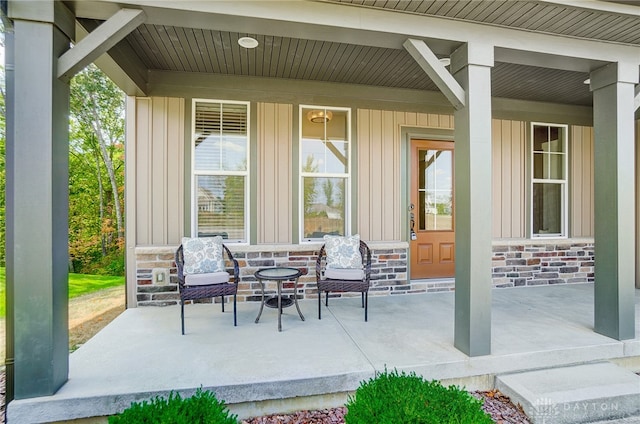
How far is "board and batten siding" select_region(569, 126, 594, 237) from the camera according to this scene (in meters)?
5.21

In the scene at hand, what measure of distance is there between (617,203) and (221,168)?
4.10 metres

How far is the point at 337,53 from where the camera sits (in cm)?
341

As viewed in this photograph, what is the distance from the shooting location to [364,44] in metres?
2.69

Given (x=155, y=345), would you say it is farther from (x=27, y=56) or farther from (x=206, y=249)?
(x=27, y=56)

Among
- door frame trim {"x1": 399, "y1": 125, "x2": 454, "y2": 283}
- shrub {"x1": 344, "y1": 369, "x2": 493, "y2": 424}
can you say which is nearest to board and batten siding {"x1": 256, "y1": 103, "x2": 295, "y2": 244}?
door frame trim {"x1": 399, "y1": 125, "x2": 454, "y2": 283}

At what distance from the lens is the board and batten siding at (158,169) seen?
389 centimetres

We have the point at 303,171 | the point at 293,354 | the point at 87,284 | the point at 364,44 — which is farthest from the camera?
the point at 87,284

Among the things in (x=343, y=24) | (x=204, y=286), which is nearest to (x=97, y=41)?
(x=343, y=24)

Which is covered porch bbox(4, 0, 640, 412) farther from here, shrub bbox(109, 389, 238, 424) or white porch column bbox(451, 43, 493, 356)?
shrub bbox(109, 389, 238, 424)

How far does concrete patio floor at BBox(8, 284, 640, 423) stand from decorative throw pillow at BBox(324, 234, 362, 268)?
0.53 metres

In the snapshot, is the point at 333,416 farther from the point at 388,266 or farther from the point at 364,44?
the point at 364,44

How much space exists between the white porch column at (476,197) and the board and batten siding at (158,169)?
318 centimetres

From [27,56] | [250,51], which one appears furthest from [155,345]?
[250,51]

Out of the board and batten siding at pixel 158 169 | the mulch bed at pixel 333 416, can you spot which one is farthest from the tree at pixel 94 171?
the mulch bed at pixel 333 416
